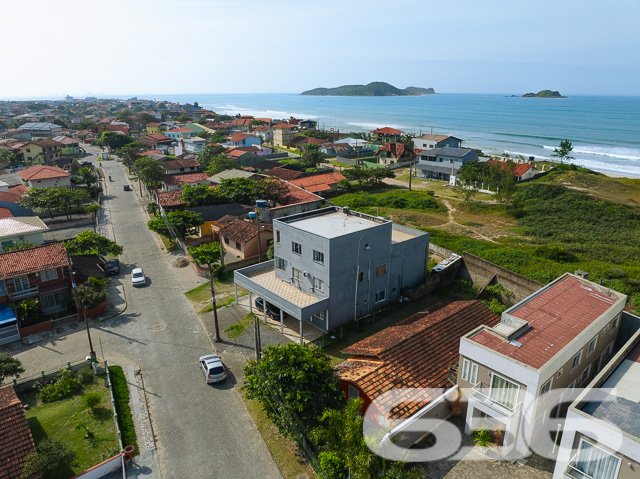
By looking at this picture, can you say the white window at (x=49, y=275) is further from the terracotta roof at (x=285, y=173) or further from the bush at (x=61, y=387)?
the terracotta roof at (x=285, y=173)

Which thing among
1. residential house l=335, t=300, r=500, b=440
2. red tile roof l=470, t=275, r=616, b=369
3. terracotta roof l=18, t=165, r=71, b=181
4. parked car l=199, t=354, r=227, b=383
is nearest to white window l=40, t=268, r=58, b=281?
parked car l=199, t=354, r=227, b=383

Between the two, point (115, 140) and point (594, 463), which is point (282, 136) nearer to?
point (115, 140)

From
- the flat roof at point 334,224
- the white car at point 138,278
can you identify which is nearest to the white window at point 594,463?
the flat roof at point 334,224

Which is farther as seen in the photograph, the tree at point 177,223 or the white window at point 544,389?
the tree at point 177,223

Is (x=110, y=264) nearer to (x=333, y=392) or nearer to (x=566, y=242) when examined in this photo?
(x=333, y=392)

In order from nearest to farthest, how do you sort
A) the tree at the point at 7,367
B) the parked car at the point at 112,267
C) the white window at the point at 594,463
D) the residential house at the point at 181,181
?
the white window at the point at 594,463, the tree at the point at 7,367, the parked car at the point at 112,267, the residential house at the point at 181,181

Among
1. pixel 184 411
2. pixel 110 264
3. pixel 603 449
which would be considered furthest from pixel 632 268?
pixel 110 264
